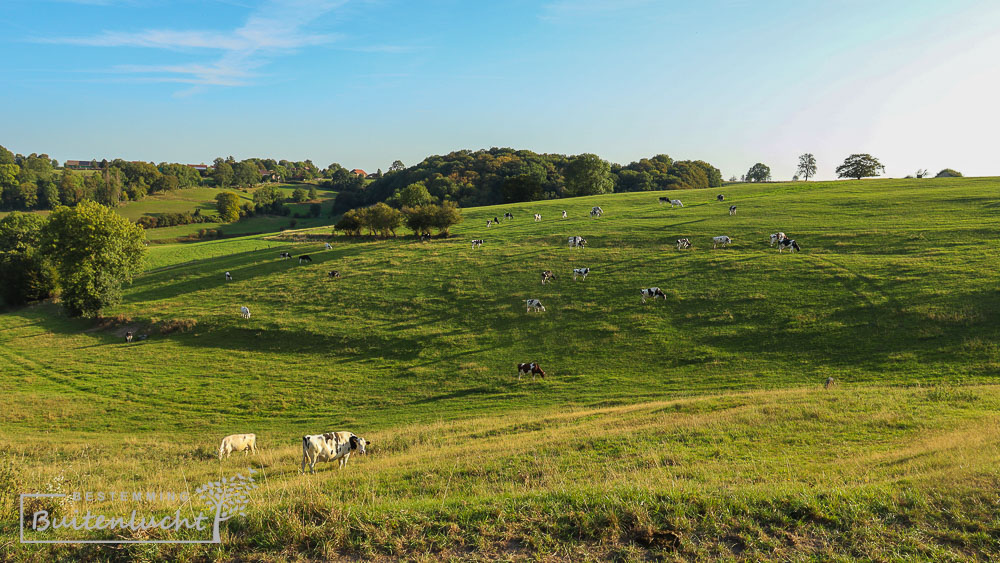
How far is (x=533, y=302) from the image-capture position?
30.6 m

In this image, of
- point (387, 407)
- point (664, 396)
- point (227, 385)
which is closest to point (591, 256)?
point (664, 396)

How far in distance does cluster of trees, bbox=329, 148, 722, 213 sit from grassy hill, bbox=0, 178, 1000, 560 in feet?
145

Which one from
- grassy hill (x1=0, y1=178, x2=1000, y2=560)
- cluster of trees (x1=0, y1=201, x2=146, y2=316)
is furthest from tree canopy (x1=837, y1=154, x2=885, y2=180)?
cluster of trees (x1=0, y1=201, x2=146, y2=316)

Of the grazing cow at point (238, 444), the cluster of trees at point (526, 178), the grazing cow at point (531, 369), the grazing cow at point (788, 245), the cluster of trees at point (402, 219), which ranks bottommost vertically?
the grazing cow at point (238, 444)

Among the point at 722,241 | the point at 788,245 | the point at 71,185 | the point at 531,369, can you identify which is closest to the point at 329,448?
the point at 531,369

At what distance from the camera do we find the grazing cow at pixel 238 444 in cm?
1613

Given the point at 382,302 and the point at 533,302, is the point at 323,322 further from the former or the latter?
the point at 533,302

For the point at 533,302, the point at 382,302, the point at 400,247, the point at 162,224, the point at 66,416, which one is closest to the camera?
the point at 66,416

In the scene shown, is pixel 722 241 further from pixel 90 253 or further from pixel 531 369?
pixel 90 253

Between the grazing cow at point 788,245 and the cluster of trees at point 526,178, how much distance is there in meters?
58.0

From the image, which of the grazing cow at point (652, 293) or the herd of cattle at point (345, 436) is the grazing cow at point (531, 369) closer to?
the herd of cattle at point (345, 436)

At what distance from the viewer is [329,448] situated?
547 inches

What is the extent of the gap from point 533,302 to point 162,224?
11512cm

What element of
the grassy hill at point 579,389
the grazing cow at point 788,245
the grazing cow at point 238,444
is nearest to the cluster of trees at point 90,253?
the grassy hill at point 579,389
